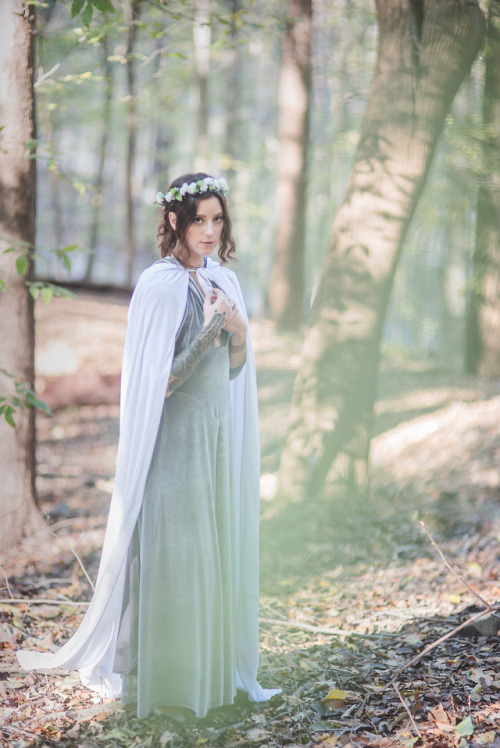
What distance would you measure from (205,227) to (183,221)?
0.34ft

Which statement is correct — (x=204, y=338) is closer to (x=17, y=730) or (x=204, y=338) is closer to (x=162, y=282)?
(x=162, y=282)

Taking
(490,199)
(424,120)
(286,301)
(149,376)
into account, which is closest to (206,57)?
(286,301)

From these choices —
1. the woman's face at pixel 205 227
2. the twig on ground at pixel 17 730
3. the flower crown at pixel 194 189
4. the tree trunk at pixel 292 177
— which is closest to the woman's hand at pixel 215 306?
the woman's face at pixel 205 227

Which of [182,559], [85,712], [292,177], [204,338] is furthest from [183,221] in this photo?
[292,177]

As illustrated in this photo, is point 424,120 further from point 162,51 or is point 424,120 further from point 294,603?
point 294,603

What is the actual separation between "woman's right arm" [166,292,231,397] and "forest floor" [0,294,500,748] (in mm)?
1599

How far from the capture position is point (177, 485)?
297 centimetres

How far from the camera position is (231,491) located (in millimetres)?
3162

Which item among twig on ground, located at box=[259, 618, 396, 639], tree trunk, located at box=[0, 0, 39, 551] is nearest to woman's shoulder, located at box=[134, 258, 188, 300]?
tree trunk, located at box=[0, 0, 39, 551]

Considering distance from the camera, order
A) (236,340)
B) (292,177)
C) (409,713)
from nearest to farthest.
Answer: (409,713), (236,340), (292,177)

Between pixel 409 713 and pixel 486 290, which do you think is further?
pixel 486 290

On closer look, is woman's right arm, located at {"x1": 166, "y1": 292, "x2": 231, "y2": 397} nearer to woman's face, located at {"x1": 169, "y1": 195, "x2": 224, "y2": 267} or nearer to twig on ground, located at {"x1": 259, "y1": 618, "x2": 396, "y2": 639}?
woman's face, located at {"x1": 169, "y1": 195, "x2": 224, "y2": 267}

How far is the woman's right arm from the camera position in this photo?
2.88 meters

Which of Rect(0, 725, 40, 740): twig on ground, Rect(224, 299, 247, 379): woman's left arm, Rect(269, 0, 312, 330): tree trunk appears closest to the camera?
Rect(0, 725, 40, 740): twig on ground
